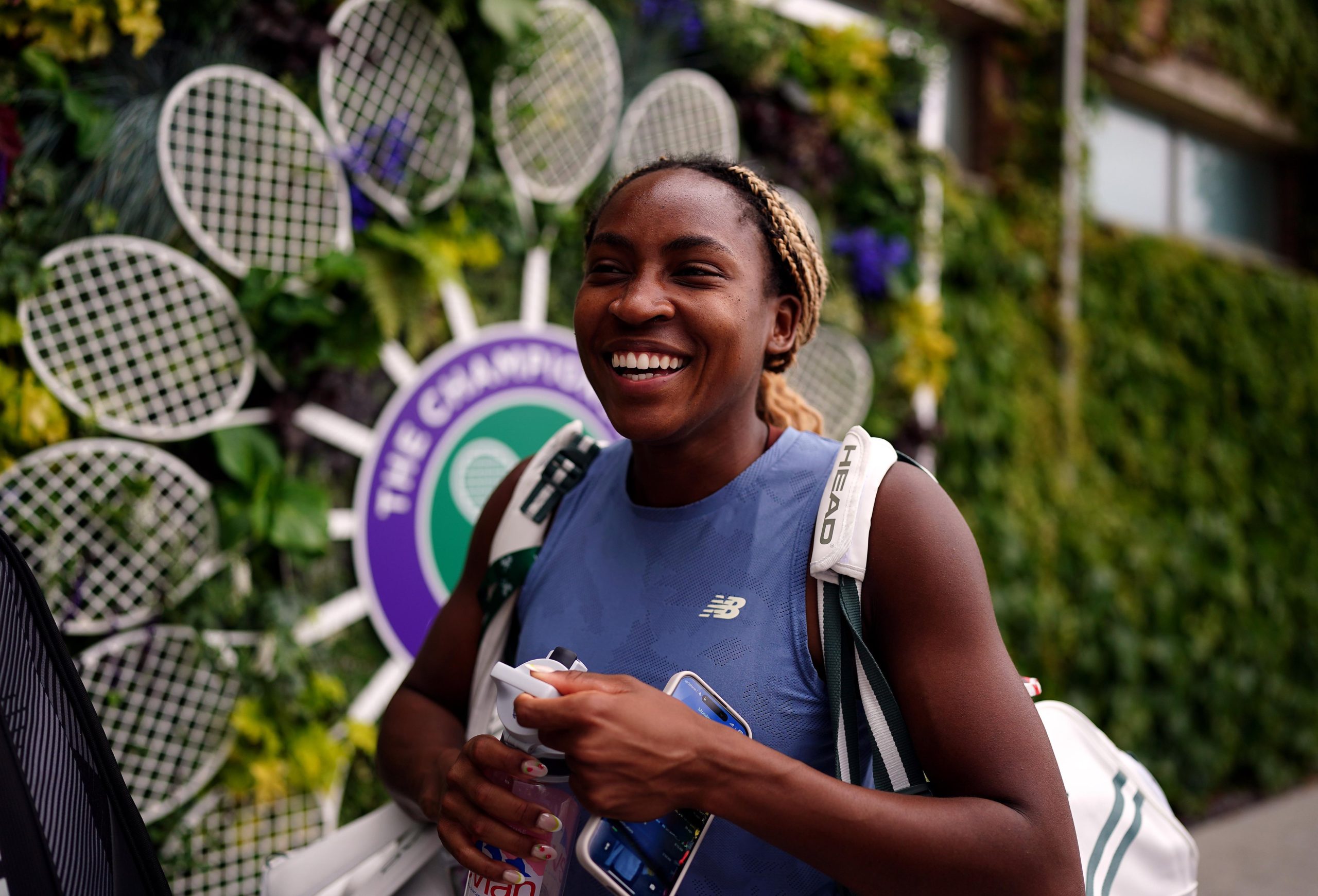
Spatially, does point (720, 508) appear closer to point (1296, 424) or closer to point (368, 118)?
point (368, 118)

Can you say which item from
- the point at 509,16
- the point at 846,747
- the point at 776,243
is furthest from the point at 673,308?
the point at 509,16

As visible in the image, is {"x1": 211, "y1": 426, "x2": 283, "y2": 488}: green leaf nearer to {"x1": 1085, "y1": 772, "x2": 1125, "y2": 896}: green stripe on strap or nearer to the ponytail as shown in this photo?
the ponytail

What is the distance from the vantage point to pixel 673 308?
1.45 meters

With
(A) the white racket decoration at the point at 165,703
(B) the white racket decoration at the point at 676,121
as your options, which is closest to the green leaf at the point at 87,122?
(A) the white racket decoration at the point at 165,703

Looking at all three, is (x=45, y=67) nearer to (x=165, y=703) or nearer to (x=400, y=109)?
(x=400, y=109)

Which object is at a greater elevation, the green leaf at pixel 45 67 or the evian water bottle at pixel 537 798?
the green leaf at pixel 45 67

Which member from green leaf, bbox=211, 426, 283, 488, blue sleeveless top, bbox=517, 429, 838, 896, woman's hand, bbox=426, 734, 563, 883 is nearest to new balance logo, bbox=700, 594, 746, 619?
blue sleeveless top, bbox=517, 429, 838, 896

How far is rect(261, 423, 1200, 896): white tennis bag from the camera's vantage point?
1.33 meters

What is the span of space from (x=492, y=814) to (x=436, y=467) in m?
1.94

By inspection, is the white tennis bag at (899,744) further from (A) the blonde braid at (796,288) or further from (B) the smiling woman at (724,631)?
(A) the blonde braid at (796,288)

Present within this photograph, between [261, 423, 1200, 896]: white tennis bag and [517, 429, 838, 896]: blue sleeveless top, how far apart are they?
0.16ft

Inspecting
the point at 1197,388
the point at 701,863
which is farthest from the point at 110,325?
the point at 1197,388

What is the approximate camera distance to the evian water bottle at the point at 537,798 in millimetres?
1186

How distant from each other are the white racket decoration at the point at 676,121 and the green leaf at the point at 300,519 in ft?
4.71
